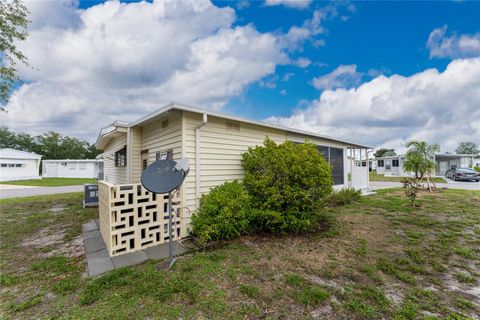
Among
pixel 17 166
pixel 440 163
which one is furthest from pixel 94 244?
pixel 440 163

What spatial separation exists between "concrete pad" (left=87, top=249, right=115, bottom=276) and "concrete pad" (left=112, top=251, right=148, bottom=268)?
0.09m

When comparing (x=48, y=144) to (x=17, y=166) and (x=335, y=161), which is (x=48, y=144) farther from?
(x=335, y=161)

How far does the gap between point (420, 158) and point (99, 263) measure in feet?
Result: 58.4

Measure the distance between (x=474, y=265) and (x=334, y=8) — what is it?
929 centimetres

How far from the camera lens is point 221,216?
4.35m

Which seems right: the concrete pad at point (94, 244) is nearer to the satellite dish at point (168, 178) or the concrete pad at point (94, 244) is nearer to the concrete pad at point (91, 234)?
the concrete pad at point (91, 234)

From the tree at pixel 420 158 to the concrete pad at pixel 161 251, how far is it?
16151mm

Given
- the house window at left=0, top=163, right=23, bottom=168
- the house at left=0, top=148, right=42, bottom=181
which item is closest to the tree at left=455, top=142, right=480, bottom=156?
the house at left=0, top=148, right=42, bottom=181

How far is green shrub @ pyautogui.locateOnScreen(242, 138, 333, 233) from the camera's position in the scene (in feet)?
15.7

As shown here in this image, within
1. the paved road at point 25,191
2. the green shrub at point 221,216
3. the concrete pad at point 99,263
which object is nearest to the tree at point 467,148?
the green shrub at point 221,216

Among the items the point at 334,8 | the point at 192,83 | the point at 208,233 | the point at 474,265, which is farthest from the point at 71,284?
the point at 334,8

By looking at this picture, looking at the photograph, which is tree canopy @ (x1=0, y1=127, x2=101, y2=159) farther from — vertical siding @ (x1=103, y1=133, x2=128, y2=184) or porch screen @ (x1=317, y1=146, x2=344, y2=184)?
porch screen @ (x1=317, y1=146, x2=344, y2=184)

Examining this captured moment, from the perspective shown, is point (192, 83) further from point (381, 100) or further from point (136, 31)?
point (381, 100)

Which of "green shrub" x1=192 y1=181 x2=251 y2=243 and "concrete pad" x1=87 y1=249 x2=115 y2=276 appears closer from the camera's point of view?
"concrete pad" x1=87 y1=249 x2=115 y2=276
